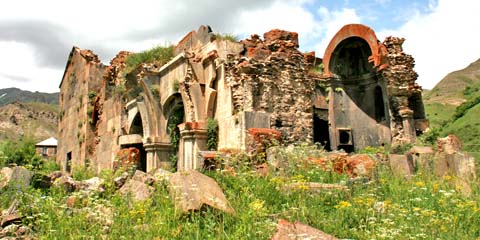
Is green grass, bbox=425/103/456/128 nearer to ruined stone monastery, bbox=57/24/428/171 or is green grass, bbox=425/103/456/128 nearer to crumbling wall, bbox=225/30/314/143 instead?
ruined stone monastery, bbox=57/24/428/171

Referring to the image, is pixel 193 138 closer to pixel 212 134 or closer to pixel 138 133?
pixel 212 134

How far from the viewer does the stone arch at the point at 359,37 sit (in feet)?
41.1

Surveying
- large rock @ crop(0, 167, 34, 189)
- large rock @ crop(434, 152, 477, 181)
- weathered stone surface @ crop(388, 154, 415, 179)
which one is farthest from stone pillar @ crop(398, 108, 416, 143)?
large rock @ crop(0, 167, 34, 189)

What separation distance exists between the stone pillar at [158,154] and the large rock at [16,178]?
6815 mm

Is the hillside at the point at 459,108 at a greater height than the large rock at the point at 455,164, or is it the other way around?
the hillside at the point at 459,108

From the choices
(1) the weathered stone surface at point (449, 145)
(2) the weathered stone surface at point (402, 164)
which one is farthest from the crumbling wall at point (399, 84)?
(2) the weathered stone surface at point (402, 164)

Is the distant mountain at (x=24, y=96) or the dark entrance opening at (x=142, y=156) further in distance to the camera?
the distant mountain at (x=24, y=96)

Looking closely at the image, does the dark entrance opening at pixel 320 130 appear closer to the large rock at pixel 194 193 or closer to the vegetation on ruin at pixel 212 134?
the vegetation on ruin at pixel 212 134

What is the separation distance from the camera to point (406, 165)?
6527 mm

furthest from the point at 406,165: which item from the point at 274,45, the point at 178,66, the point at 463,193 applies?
the point at 178,66

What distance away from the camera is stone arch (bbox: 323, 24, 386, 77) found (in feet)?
41.1

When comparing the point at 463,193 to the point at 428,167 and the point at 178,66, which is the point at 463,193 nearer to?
the point at 428,167

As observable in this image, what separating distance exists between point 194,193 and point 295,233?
117cm

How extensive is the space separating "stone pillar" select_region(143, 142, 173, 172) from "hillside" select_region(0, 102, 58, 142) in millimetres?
58191
